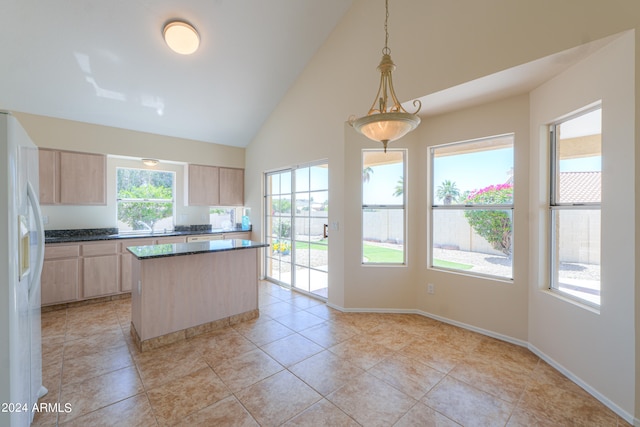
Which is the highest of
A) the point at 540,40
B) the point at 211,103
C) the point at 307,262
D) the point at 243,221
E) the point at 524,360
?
the point at 211,103

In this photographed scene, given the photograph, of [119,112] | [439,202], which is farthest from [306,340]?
[119,112]

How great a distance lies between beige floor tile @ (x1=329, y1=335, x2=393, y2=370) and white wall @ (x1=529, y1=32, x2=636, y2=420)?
4.93 ft

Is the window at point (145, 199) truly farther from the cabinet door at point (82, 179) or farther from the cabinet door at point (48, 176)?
the cabinet door at point (48, 176)

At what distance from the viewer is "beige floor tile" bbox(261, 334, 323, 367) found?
251 cm

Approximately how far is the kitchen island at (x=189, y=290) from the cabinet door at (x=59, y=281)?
1.56 metres

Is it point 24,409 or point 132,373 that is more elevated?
→ point 24,409

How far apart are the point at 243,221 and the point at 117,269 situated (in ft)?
7.23

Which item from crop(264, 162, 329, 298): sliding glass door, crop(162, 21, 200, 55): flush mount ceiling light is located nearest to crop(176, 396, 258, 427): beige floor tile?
crop(264, 162, 329, 298): sliding glass door

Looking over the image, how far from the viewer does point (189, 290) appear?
293 centimetres

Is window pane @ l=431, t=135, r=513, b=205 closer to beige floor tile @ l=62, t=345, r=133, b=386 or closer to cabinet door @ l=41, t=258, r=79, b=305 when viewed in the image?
beige floor tile @ l=62, t=345, r=133, b=386

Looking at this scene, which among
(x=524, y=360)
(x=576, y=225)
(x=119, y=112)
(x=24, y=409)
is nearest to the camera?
(x=24, y=409)

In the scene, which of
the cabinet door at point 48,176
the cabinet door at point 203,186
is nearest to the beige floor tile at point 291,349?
the cabinet door at point 203,186

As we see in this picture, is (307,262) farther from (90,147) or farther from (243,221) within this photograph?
(90,147)

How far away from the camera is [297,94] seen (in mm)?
4344
